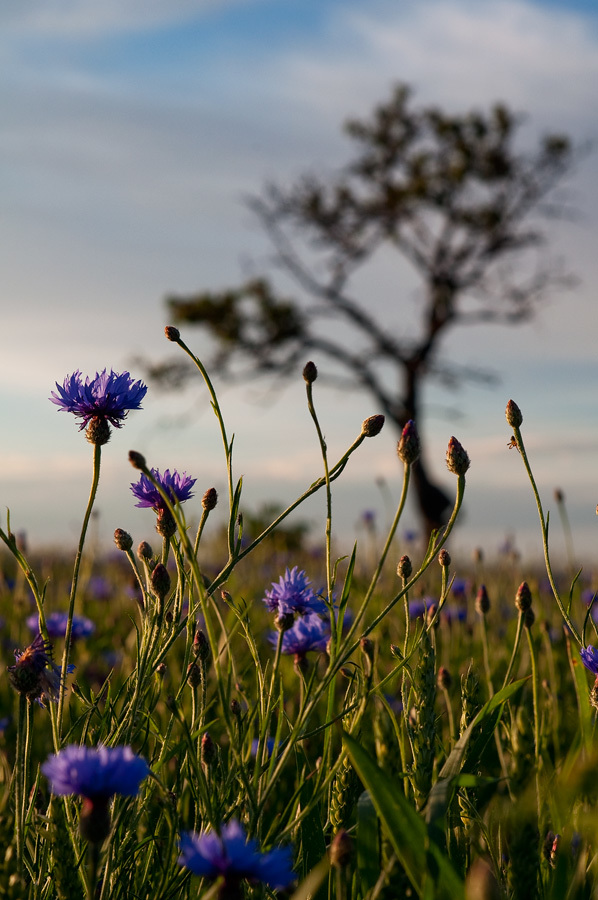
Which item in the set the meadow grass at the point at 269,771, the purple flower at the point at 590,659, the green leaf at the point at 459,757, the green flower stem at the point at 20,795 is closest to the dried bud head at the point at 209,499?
→ the meadow grass at the point at 269,771

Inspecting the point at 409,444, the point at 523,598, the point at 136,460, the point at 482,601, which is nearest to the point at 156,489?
the point at 136,460

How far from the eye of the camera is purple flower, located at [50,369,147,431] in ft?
4.22

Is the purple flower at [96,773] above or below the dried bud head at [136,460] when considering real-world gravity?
below

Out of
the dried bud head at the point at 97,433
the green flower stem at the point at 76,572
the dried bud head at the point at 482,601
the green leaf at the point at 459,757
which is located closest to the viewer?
the green leaf at the point at 459,757

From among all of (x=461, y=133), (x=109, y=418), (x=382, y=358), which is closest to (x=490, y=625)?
(x=109, y=418)

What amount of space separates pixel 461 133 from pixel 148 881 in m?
17.8

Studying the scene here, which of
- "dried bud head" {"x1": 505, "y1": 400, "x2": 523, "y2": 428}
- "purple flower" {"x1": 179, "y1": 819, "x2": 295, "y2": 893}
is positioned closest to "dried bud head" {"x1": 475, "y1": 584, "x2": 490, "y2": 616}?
"dried bud head" {"x1": 505, "y1": 400, "x2": 523, "y2": 428}

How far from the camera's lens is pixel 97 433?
123 cm

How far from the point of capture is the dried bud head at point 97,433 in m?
1.23

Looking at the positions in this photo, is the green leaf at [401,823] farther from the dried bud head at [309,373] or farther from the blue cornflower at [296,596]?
the dried bud head at [309,373]

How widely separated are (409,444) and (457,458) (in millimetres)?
71

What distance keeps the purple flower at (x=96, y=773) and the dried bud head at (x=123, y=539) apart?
1.67 ft

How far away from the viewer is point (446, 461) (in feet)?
3.97

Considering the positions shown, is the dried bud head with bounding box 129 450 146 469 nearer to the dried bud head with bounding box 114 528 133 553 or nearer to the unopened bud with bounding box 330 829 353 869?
the dried bud head with bounding box 114 528 133 553
